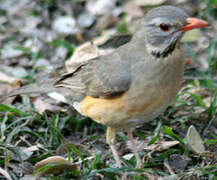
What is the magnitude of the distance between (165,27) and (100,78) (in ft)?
4.25

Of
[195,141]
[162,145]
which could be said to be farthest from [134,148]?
[195,141]

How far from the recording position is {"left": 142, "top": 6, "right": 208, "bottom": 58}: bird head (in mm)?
5070

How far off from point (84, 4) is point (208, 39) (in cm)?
332

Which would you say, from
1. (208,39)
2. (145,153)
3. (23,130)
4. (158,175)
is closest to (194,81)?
(208,39)

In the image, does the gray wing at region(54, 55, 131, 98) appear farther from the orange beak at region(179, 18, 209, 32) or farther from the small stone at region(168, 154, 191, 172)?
the small stone at region(168, 154, 191, 172)

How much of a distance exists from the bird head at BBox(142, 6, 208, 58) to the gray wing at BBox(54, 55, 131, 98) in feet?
1.58

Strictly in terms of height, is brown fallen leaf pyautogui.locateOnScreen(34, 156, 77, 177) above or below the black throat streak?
below

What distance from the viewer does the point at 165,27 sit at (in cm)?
514

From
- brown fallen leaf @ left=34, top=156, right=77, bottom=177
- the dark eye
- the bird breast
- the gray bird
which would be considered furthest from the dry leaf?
the dark eye

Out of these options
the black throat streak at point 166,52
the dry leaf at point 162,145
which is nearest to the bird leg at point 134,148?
the dry leaf at point 162,145

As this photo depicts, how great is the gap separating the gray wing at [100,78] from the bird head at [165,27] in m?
0.48

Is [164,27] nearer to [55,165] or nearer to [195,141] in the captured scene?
[195,141]

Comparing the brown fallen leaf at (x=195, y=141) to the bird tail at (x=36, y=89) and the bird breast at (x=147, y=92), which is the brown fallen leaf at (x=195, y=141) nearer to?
the bird breast at (x=147, y=92)

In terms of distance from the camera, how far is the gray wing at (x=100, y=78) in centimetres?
546
